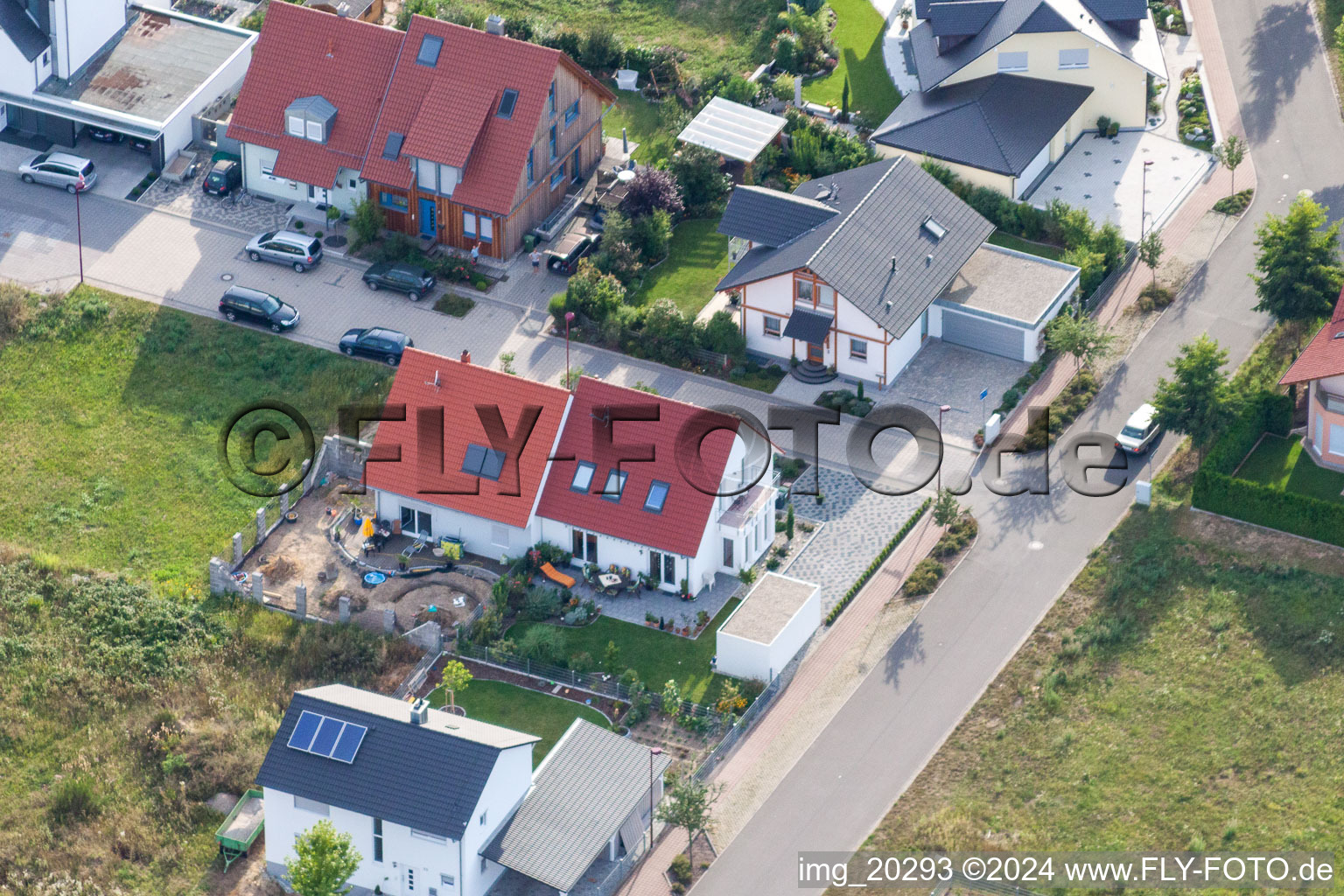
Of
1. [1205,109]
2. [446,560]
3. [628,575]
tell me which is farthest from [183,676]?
[1205,109]

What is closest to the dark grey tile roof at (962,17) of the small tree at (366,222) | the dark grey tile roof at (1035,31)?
the dark grey tile roof at (1035,31)

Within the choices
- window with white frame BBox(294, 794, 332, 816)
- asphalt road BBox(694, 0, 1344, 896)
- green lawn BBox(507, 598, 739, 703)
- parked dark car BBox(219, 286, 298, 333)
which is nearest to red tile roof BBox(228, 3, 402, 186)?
parked dark car BBox(219, 286, 298, 333)

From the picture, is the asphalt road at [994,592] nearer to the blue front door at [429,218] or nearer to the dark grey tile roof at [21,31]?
the blue front door at [429,218]

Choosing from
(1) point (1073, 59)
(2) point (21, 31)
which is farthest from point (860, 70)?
(2) point (21, 31)

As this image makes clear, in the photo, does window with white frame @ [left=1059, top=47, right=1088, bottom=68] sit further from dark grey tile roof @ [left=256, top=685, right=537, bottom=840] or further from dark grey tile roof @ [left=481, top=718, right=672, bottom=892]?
dark grey tile roof @ [left=256, top=685, right=537, bottom=840]

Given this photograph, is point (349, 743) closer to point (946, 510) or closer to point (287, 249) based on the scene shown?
point (946, 510)

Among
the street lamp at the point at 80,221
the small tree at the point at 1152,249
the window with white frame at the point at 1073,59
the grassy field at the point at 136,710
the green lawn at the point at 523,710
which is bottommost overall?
the grassy field at the point at 136,710

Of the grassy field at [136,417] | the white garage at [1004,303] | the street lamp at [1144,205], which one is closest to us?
the grassy field at [136,417]

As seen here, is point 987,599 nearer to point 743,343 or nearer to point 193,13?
point 743,343
